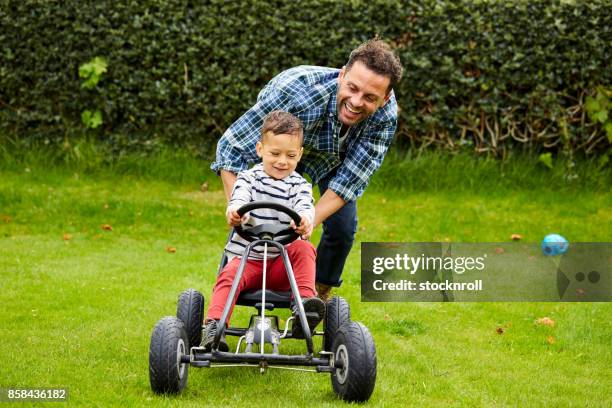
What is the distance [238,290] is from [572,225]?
4.42m

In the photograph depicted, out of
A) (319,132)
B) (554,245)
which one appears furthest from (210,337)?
(554,245)

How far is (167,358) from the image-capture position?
3.83 m

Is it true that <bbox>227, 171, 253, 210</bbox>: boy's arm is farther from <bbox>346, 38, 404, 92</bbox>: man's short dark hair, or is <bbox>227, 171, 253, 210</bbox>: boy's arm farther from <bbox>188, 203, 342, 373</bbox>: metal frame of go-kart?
<bbox>346, 38, 404, 92</bbox>: man's short dark hair

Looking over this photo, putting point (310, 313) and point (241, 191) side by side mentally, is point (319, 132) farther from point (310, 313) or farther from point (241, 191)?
point (310, 313)

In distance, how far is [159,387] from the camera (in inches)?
154

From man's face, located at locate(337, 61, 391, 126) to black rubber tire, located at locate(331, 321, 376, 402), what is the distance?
3.52ft

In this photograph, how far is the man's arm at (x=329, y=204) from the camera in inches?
187

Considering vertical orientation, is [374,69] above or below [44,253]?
above

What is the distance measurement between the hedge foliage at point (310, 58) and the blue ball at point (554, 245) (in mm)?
1778

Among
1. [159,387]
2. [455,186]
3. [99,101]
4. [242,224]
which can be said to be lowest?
[159,387]

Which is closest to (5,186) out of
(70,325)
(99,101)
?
(99,101)

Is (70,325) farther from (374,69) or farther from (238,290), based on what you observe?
(374,69)

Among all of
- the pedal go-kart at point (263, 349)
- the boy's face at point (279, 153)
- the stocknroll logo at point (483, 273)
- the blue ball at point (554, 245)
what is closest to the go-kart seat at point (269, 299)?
the pedal go-kart at point (263, 349)

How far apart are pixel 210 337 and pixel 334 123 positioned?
4.30 ft
